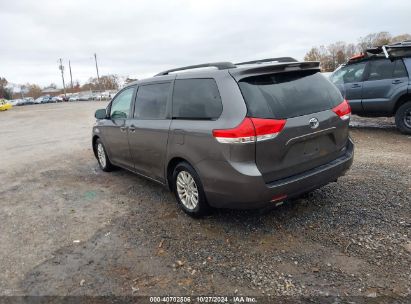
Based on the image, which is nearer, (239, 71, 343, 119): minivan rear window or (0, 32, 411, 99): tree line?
(239, 71, 343, 119): minivan rear window

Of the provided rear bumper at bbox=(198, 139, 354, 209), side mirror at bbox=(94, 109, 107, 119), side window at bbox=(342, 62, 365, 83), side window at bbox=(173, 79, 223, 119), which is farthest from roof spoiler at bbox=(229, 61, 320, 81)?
side window at bbox=(342, 62, 365, 83)

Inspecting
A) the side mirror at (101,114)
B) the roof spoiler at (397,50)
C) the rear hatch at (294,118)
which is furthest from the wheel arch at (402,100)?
the side mirror at (101,114)

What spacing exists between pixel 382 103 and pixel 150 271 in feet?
24.4

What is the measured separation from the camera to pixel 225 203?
3.81 meters

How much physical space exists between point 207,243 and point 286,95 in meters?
1.75

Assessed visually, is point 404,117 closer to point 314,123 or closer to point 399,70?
point 399,70

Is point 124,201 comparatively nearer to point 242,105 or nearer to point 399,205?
point 242,105

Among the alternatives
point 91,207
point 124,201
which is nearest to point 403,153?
point 124,201

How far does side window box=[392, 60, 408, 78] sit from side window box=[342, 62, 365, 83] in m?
0.89

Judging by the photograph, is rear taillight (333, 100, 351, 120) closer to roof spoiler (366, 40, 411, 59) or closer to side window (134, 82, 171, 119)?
side window (134, 82, 171, 119)

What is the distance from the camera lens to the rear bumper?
3541 mm

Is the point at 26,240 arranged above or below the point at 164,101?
below

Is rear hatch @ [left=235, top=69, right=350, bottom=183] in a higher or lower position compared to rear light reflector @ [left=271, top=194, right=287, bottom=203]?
higher

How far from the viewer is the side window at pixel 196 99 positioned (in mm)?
3861
